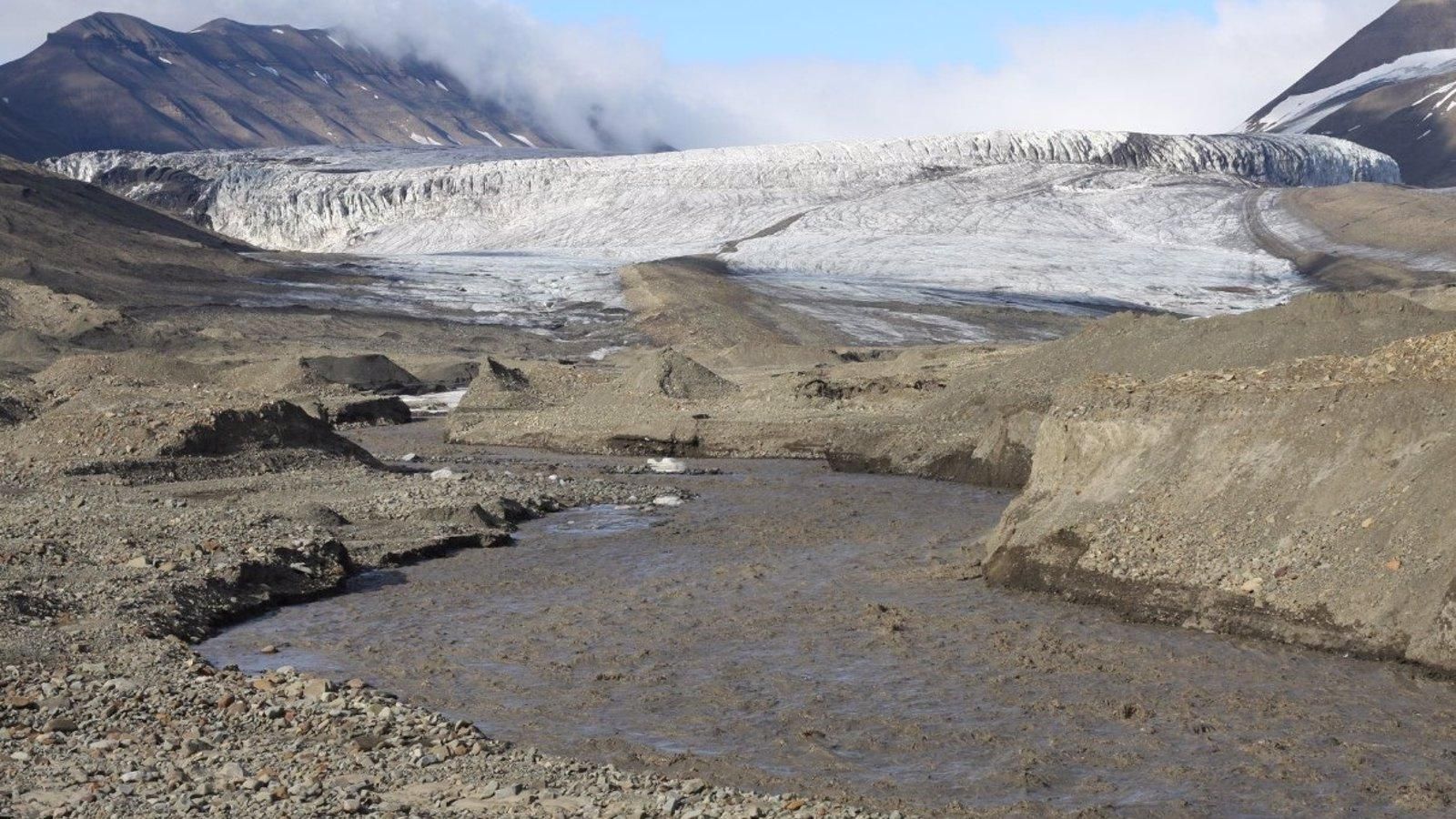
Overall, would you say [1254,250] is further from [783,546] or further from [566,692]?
[566,692]

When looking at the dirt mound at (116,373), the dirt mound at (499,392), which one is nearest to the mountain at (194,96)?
the dirt mound at (116,373)

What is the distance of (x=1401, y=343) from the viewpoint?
1480 cm

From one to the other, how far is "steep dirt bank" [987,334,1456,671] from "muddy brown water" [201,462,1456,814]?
0.37 meters

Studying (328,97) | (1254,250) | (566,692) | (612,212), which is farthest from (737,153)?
(328,97)

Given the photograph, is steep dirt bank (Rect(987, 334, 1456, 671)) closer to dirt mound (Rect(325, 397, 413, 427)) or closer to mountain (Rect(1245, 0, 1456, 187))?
dirt mound (Rect(325, 397, 413, 427))

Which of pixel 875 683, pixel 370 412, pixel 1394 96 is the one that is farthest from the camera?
pixel 1394 96

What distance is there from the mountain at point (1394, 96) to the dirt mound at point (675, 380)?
94690 millimetres

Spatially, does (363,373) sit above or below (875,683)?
above

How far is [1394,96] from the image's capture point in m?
130

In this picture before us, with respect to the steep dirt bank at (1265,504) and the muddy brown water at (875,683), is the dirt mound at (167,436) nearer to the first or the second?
the muddy brown water at (875,683)

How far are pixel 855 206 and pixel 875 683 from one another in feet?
252

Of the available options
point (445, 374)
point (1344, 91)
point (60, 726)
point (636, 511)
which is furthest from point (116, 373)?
point (1344, 91)

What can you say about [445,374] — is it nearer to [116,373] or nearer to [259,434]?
[116,373]

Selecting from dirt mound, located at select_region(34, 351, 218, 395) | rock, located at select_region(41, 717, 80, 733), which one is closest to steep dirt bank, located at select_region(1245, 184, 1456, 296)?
dirt mound, located at select_region(34, 351, 218, 395)
